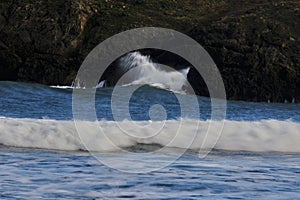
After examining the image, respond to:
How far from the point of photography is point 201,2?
25.6m

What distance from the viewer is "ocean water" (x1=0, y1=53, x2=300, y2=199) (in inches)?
237

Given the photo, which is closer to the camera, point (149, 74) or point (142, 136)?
Answer: point (142, 136)

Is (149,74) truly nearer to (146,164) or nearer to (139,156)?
(139,156)

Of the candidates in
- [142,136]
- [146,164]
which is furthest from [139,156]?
[142,136]

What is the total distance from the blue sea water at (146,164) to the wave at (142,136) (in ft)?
0.04

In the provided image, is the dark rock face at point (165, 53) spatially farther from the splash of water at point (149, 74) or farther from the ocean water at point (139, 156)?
the ocean water at point (139, 156)

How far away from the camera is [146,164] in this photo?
751cm

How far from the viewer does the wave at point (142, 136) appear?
29.4ft

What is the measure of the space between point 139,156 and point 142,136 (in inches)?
55.9

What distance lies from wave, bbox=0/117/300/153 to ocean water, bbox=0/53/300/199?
11mm

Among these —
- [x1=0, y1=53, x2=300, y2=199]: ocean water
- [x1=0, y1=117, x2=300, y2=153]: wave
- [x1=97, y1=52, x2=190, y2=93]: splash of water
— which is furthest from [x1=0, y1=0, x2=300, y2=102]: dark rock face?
[x1=0, y1=117, x2=300, y2=153]: wave

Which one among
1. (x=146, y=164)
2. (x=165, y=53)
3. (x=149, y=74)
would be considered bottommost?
(x=146, y=164)

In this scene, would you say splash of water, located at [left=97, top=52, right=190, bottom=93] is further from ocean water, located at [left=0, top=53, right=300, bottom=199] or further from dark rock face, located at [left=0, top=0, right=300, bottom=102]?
ocean water, located at [left=0, top=53, right=300, bottom=199]

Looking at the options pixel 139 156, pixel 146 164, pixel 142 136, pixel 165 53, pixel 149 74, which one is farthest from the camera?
pixel 165 53
